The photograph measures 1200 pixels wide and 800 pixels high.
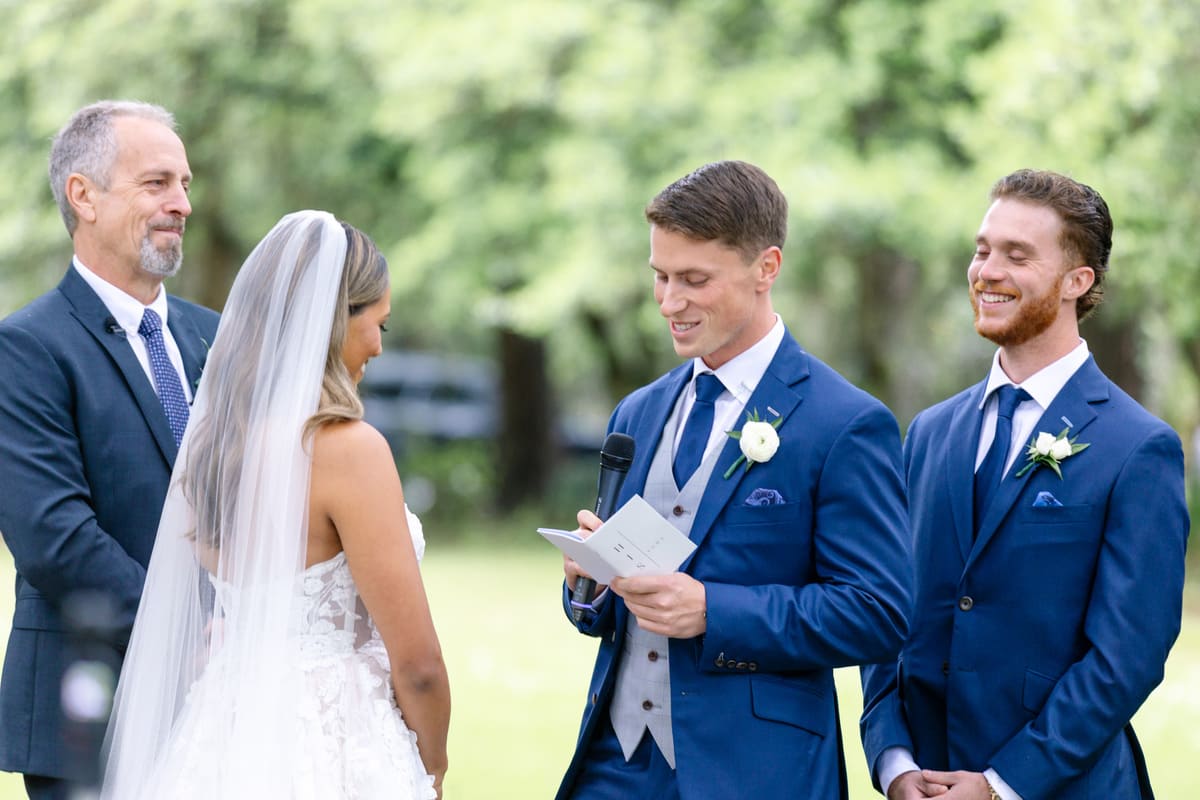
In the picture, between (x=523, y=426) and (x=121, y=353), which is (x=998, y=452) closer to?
(x=121, y=353)

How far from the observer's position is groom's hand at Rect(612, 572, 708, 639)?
10.6 feet

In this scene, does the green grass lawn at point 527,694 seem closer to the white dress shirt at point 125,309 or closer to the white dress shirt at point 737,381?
the white dress shirt at point 125,309

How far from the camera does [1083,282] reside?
367cm

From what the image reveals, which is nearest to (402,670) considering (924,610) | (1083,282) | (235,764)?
(235,764)

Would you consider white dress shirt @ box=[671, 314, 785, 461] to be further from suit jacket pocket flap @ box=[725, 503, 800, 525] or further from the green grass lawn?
the green grass lawn

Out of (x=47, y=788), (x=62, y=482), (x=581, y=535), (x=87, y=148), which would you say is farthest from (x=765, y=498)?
(x=87, y=148)

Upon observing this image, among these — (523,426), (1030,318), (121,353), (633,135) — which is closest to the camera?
(1030,318)

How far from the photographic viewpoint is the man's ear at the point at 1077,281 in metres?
3.65

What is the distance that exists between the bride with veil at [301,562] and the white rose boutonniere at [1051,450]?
154cm

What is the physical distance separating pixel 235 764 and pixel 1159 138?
1031 centimetres

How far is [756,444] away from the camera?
3346 millimetres

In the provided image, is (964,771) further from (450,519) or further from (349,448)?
(450,519)

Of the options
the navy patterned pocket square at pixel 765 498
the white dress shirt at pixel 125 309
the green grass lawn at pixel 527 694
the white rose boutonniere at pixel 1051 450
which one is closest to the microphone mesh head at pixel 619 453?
the navy patterned pocket square at pixel 765 498

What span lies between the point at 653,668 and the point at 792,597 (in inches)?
16.0
